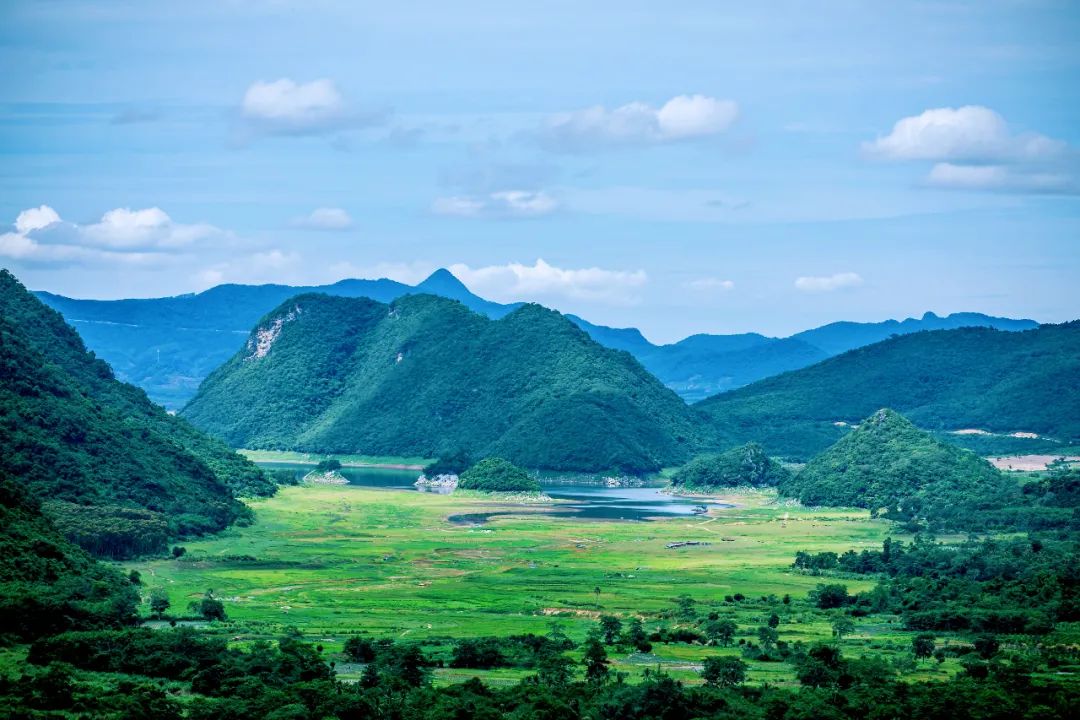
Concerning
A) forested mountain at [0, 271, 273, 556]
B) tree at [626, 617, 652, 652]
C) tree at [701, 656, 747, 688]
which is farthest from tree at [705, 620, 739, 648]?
forested mountain at [0, 271, 273, 556]

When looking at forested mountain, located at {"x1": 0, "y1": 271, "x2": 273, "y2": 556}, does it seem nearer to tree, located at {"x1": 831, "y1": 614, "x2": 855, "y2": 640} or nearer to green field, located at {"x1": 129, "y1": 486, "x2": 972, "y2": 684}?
green field, located at {"x1": 129, "y1": 486, "x2": 972, "y2": 684}

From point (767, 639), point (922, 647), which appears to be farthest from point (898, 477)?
point (922, 647)

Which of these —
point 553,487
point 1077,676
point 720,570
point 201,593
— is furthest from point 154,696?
point 553,487

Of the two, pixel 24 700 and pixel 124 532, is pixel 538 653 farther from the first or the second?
pixel 124 532

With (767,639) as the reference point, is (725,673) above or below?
below

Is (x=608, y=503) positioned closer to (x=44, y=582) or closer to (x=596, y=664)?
(x=44, y=582)
